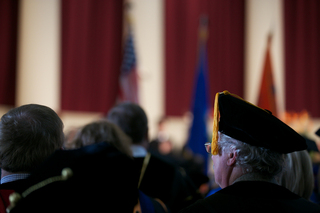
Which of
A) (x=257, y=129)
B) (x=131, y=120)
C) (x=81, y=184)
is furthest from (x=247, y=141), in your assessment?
(x=131, y=120)

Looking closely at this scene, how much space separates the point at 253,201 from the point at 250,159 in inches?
6.6

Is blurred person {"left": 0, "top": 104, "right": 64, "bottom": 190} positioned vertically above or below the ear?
above

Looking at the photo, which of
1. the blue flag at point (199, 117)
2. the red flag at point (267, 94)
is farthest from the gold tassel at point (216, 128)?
the red flag at point (267, 94)

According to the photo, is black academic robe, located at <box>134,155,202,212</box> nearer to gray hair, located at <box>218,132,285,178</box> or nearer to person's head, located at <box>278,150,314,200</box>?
person's head, located at <box>278,150,314,200</box>

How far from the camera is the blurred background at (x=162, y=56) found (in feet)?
22.5

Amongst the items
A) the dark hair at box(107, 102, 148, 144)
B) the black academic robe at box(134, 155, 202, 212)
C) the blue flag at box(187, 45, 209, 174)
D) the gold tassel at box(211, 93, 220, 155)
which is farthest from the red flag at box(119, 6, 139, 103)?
the gold tassel at box(211, 93, 220, 155)

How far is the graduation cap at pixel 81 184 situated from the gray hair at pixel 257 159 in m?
0.43

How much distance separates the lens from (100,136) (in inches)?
69.9

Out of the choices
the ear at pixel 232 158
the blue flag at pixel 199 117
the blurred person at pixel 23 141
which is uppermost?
the blurred person at pixel 23 141

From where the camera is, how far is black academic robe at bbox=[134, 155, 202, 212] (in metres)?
2.06

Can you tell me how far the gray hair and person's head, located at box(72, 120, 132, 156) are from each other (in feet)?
2.23

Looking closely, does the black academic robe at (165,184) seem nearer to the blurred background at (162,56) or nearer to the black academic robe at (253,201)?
the black academic robe at (253,201)

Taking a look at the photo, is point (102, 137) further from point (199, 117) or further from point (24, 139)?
point (199, 117)

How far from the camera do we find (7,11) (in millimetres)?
6738
